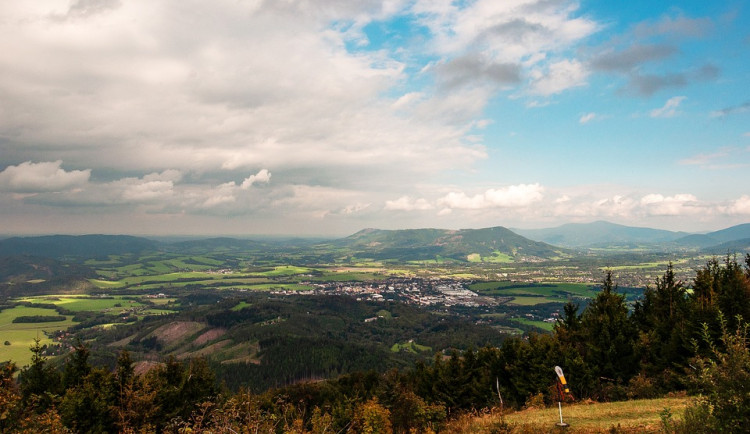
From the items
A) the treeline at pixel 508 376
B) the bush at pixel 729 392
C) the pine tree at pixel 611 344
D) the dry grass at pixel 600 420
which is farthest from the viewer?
the pine tree at pixel 611 344

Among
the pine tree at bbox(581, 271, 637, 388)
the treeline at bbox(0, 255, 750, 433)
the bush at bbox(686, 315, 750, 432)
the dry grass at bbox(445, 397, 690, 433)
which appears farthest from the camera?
the pine tree at bbox(581, 271, 637, 388)

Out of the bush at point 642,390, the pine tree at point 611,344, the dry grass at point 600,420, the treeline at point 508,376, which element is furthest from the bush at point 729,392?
the pine tree at point 611,344

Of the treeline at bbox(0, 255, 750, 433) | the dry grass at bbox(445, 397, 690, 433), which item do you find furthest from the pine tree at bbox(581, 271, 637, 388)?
the dry grass at bbox(445, 397, 690, 433)

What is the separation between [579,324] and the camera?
56.5 m

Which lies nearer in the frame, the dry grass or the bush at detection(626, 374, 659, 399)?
the dry grass

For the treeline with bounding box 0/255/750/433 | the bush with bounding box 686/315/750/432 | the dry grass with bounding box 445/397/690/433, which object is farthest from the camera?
the treeline with bounding box 0/255/750/433

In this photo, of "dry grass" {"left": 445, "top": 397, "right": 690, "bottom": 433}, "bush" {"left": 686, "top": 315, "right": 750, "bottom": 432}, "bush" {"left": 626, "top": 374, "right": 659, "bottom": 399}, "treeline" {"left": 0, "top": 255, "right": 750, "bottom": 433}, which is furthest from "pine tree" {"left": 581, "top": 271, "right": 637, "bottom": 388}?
"bush" {"left": 686, "top": 315, "right": 750, "bottom": 432}

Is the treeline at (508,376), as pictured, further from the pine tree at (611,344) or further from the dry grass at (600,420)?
the dry grass at (600,420)

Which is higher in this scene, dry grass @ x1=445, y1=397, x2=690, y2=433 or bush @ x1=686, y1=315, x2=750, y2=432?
bush @ x1=686, y1=315, x2=750, y2=432

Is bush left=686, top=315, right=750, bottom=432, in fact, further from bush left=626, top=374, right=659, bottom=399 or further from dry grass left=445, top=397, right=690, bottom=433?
bush left=626, top=374, right=659, bottom=399

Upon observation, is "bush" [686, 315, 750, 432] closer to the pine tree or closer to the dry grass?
the dry grass

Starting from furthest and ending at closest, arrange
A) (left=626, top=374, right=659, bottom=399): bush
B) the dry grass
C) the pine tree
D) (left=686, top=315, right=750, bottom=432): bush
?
the pine tree, (left=626, top=374, right=659, bottom=399): bush, the dry grass, (left=686, top=315, right=750, bottom=432): bush

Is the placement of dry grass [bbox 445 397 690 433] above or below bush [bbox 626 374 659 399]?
above

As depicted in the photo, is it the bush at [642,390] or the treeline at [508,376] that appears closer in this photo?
the bush at [642,390]
